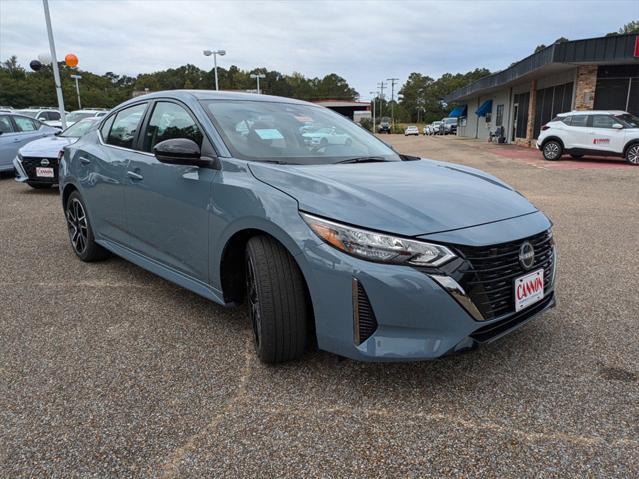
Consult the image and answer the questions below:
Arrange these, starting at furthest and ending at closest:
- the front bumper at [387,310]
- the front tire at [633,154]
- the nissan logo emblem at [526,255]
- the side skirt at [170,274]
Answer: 1. the front tire at [633,154]
2. the side skirt at [170,274]
3. the nissan logo emblem at [526,255]
4. the front bumper at [387,310]

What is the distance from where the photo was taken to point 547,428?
2078 mm

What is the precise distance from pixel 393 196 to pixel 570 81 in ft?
65.1

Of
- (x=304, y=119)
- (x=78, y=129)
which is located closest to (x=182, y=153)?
(x=304, y=119)

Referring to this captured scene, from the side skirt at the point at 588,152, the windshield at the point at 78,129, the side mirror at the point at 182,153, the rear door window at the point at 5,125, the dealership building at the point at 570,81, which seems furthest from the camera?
the dealership building at the point at 570,81

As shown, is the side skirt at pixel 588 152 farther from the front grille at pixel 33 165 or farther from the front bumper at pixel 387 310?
the front bumper at pixel 387 310

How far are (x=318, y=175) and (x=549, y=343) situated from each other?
1703mm

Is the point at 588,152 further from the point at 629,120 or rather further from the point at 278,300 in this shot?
the point at 278,300

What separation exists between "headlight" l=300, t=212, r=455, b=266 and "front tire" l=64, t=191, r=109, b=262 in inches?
116

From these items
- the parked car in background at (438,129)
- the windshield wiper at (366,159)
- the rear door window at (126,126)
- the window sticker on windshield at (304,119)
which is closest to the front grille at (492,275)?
the windshield wiper at (366,159)

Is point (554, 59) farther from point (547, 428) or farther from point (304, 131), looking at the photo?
point (547, 428)

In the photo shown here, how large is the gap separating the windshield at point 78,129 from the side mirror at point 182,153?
764 centimetres

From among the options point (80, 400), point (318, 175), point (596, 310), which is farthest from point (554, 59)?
point (80, 400)

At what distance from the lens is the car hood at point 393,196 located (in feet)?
7.09

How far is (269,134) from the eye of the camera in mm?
3027
